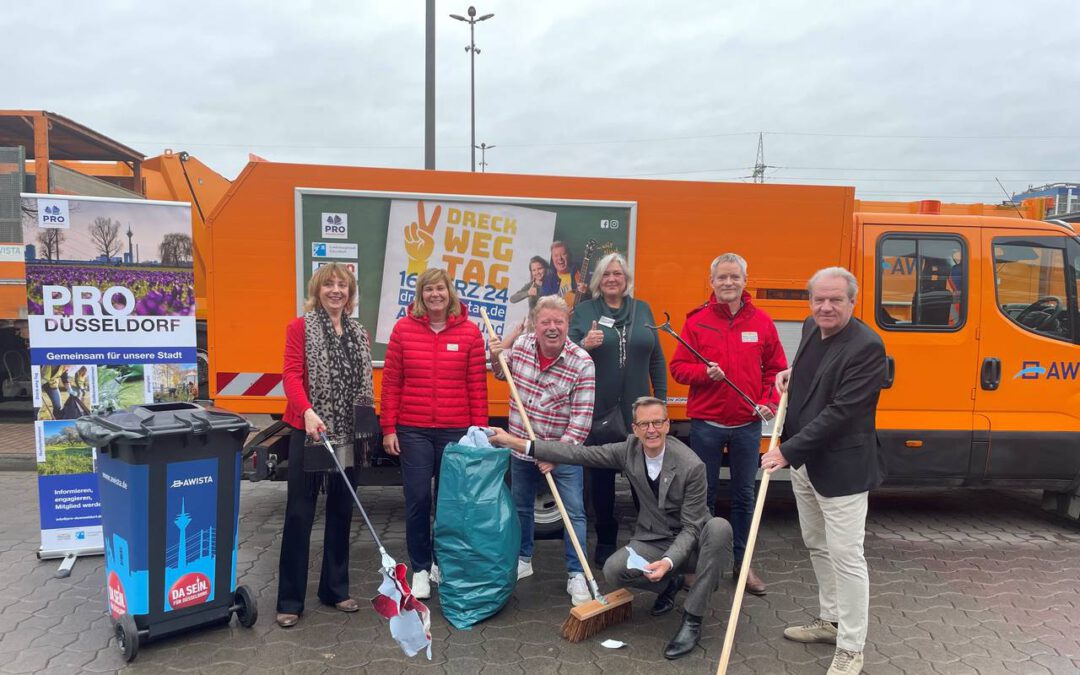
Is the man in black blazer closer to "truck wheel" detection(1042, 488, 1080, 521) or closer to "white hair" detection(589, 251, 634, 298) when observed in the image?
"white hair" detection(589, 251, 634, 298)

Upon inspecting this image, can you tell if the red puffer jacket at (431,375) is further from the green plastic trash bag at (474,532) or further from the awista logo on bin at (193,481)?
the awista logo on bin at (193,481)

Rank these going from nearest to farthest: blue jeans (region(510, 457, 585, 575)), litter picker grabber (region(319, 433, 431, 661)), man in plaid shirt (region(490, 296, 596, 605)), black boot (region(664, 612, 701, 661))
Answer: litter picker grabber (region(319, 433, 431, 661))
black boot (region(664, 612, 701, 661))
man in plaid shirt (region(490, 296, 596, 605))
blue jeans (region(510, 457, 585, 575))

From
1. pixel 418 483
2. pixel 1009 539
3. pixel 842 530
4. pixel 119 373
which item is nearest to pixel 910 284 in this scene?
pixel 1009 539

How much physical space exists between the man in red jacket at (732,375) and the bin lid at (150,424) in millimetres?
2353

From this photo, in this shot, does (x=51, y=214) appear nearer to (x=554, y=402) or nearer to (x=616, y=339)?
(x=554, y=402)

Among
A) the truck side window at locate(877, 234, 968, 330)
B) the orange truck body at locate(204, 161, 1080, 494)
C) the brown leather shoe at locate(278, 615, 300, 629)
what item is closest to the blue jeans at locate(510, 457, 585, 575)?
the orange truck body at locate(204, 161, 1080, 494)

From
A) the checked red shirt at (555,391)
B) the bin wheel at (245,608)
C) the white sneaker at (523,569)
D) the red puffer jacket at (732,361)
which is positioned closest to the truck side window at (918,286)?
the red puffer jacket at (732,361)

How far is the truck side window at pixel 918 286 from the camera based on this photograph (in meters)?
4.52

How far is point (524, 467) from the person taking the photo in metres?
3.66

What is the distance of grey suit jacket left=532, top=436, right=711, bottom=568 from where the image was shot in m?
3.30

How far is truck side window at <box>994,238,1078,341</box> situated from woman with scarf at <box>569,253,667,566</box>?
265 centimetres

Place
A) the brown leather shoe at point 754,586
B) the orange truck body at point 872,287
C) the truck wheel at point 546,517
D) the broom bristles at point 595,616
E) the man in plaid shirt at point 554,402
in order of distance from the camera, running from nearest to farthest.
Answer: the broom bristles at point 595,616 → the man in plaid shirt at point 554,402 → the brown leather shoe at point 754,586 → the orange truck body at point 872,287 → the truck wheel at point 546,517

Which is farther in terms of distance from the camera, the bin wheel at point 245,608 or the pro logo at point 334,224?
the pro logo at point 334,224

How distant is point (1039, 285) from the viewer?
462 cm
